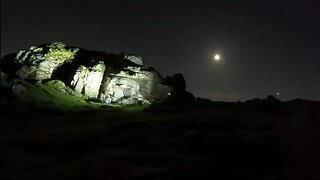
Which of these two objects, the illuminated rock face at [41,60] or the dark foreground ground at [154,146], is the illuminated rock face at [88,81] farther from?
the dark foreground ground at [154,146]

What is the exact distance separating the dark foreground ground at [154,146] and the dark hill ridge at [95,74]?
101ft

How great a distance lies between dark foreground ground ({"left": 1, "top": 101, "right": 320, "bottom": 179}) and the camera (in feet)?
123

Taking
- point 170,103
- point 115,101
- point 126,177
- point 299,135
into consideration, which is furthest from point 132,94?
point 126,177

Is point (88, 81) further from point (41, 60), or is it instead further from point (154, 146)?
point (154, 146)

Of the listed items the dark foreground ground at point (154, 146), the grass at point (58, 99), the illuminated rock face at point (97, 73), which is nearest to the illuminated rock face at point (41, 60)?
the illuminated rock face at point (97, 73)

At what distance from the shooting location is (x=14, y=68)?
368ft

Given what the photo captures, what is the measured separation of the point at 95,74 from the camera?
109875 millimetres

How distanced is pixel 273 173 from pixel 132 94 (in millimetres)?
67548

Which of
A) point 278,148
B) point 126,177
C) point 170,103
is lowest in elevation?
point 126,177

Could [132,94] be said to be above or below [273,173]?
above

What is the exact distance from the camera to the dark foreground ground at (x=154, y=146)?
3741 cm

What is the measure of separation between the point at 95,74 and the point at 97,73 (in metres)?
0.71

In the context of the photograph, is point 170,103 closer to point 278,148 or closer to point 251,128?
point 251,128

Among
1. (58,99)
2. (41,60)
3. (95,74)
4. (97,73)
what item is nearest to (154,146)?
(58,99)
